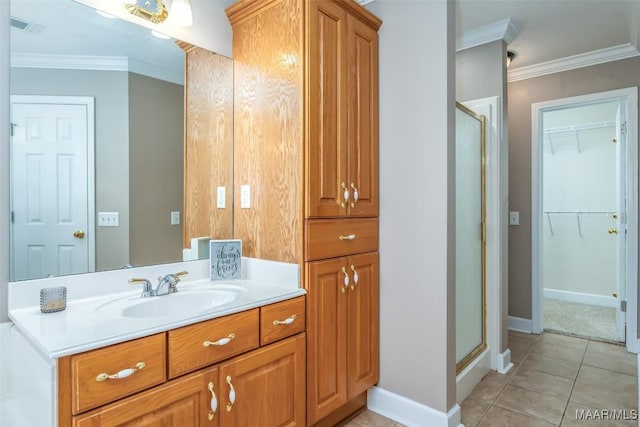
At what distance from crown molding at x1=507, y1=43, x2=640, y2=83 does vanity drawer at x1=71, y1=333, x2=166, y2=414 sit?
3.77 meters

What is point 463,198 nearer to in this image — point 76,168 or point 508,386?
point 508,386

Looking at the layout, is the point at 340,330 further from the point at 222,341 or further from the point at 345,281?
the point at 222,341

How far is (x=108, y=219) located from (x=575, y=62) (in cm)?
383

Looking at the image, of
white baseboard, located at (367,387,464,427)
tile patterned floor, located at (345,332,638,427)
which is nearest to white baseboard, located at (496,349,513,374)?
tile patterned floor, located at (345,332,638,427)

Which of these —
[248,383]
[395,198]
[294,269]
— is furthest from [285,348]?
[395,198]

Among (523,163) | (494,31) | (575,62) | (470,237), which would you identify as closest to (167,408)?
(470,237)

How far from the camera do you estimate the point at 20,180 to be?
4.30ft

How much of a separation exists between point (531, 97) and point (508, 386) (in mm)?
2611

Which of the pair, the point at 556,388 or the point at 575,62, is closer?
the point at 556,388

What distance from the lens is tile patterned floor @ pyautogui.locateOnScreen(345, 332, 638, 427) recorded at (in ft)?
6.48

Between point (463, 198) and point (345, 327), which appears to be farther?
point (463, 198)

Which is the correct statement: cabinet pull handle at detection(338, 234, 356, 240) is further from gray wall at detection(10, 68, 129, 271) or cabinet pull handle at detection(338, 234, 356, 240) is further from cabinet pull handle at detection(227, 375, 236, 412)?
gray wall at detection(10, 68, 129, 271)

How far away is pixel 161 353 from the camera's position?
112 centimetres

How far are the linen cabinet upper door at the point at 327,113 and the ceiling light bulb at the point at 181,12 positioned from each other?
0.57 metres
